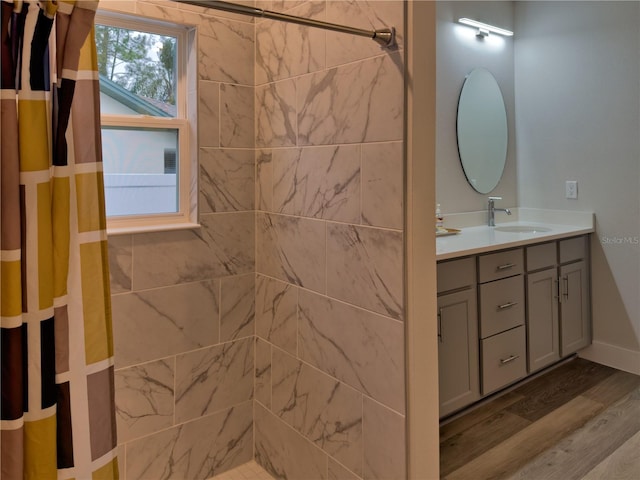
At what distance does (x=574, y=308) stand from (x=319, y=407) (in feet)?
6.98

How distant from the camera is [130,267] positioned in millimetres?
1869

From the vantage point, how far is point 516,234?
2.98 m

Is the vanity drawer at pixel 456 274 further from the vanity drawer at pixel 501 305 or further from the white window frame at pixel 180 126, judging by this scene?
the white window frame at pixel 180 126

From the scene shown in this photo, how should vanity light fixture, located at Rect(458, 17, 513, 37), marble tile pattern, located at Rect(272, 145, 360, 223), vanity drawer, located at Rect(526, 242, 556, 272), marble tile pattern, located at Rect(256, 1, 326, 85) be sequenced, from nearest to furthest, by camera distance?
marble tile pattern, located at Rect(272, 145, 360, 223) < marble tile pattern, located at Rect(256, 1, 326, 85) < vanity drawer, located at Rect(526, 242, 556, 272) < vanity light fixture, located at Rect(458, 17, 513, 37)

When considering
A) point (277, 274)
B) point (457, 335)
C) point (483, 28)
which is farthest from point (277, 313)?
point (483, 28)

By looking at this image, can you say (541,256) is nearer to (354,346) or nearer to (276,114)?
(354,346)

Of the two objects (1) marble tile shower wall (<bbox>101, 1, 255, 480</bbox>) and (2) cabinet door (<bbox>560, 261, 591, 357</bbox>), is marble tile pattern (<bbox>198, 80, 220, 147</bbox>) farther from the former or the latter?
A: (2) cabinet door (<bbox>560, 261, 591, 357</bbox>)

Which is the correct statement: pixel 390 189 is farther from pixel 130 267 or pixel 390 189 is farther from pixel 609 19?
pixel 609 19

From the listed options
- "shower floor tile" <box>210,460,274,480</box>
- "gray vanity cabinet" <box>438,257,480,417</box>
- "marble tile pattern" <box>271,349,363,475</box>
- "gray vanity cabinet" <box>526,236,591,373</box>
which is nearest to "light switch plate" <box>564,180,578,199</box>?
"gray vanity cabinet" <box>526,236,591,373</box>

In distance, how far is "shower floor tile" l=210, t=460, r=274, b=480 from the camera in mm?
2143

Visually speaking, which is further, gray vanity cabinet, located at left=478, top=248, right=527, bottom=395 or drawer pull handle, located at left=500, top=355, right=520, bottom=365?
drawer pull handle, located at left=500, top=355, right=520, bottom=365

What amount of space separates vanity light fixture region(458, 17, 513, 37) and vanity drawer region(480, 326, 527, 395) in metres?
2.01

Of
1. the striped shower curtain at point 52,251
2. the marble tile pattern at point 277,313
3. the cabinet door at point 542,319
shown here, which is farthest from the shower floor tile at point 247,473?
the cabinet door at point 542,319

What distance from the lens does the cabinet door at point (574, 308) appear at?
310 cm
